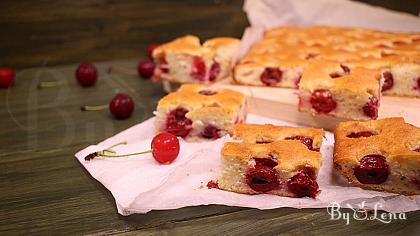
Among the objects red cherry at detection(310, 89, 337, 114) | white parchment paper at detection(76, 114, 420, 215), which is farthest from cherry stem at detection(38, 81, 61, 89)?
red cherry at detection(310, 89, 337, 114)

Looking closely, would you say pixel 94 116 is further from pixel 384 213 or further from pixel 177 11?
pixel 384 213

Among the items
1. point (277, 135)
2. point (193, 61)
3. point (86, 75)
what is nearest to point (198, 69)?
point (193, 61)

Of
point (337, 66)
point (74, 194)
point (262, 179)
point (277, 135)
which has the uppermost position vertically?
point (337, 66)

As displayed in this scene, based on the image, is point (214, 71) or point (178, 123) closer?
point (178, 123)

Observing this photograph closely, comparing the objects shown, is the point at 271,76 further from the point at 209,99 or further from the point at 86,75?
the point at 86,75

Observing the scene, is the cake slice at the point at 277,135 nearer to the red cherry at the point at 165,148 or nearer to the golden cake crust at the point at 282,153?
the golden cake crust at the point at 282,153

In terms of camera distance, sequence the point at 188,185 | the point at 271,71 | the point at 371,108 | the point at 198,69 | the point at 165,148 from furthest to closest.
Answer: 1. the point at 198,69
2. the point at 271,71
3. the point at 371,108
4. the point at 165,148
5. the point at 188,185

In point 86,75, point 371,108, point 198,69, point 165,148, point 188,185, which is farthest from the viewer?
point 86,75

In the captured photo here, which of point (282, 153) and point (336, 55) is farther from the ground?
point (336, 55)
